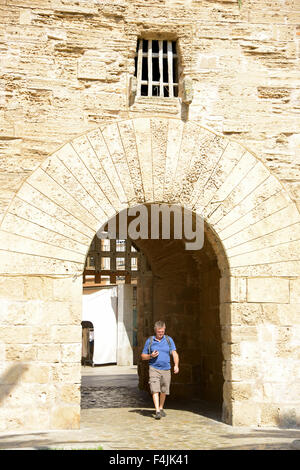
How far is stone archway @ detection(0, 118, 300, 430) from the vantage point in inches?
198

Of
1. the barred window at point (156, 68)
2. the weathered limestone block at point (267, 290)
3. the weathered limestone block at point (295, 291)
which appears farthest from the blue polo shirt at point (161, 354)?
the barred window at point (156, 68)

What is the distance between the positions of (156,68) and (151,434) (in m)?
3.94

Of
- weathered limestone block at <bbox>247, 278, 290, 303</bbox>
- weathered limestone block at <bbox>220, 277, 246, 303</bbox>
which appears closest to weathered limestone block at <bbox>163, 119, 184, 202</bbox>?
weathered limestone block at <bbox>220, 277, 246, 303</bbox>

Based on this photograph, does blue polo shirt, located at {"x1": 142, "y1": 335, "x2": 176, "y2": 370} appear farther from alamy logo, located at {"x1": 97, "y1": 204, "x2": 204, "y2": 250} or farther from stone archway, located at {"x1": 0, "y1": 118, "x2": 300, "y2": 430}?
alamy logo, located at {"x1": 97, "y1": 204, "x2": 204, "y2": 250}

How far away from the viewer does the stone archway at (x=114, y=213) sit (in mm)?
5020

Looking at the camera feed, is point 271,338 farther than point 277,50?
No

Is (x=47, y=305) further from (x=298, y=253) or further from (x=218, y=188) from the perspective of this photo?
(x=298, y=253)

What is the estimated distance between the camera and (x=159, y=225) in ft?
24.0

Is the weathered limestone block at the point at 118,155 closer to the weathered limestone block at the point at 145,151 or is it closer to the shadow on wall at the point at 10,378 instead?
the weathered limestone block at the point at 145,151

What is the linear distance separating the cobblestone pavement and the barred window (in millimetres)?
3466

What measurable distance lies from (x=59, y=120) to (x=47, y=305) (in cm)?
190

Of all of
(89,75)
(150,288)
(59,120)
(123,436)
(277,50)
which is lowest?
(123,436)

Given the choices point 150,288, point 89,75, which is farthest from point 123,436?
point 150,288
